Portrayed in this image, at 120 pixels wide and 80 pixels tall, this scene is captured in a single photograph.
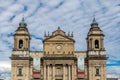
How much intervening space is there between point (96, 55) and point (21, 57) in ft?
45.0

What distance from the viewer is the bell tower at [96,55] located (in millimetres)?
62562

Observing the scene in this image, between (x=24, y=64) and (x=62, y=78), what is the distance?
7.40 meters

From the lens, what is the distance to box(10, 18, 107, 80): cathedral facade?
62.7 meters

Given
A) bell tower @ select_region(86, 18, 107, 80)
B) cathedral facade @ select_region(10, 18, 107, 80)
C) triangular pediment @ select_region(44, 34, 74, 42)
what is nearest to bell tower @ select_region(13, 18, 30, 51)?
cathedral facade @ select_region(10, 18, 107, 80)

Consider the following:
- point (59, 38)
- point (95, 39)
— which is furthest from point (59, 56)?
point (95, 39)

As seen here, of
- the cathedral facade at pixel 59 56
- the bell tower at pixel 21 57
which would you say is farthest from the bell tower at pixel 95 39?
the bell tower at pixel 21 57

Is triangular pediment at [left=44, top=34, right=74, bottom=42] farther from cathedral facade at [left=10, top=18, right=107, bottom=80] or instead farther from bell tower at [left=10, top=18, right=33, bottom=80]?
bell tower at [left=10, top=18, right=33, bottom=80]

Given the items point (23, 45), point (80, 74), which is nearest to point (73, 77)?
point (80, 74)

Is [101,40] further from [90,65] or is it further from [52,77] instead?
[52,77]

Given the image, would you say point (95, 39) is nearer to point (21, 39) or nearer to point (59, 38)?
point (59, 38)

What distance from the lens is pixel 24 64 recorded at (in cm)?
6288

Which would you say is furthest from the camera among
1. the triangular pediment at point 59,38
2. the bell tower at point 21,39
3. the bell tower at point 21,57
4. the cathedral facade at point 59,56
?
the triangular pediment at point 59,38

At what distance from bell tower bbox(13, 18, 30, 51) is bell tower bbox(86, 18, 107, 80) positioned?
11.4 meters

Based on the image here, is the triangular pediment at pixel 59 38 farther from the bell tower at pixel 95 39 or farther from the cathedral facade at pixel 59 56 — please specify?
the bell tower at pixel 95 39
